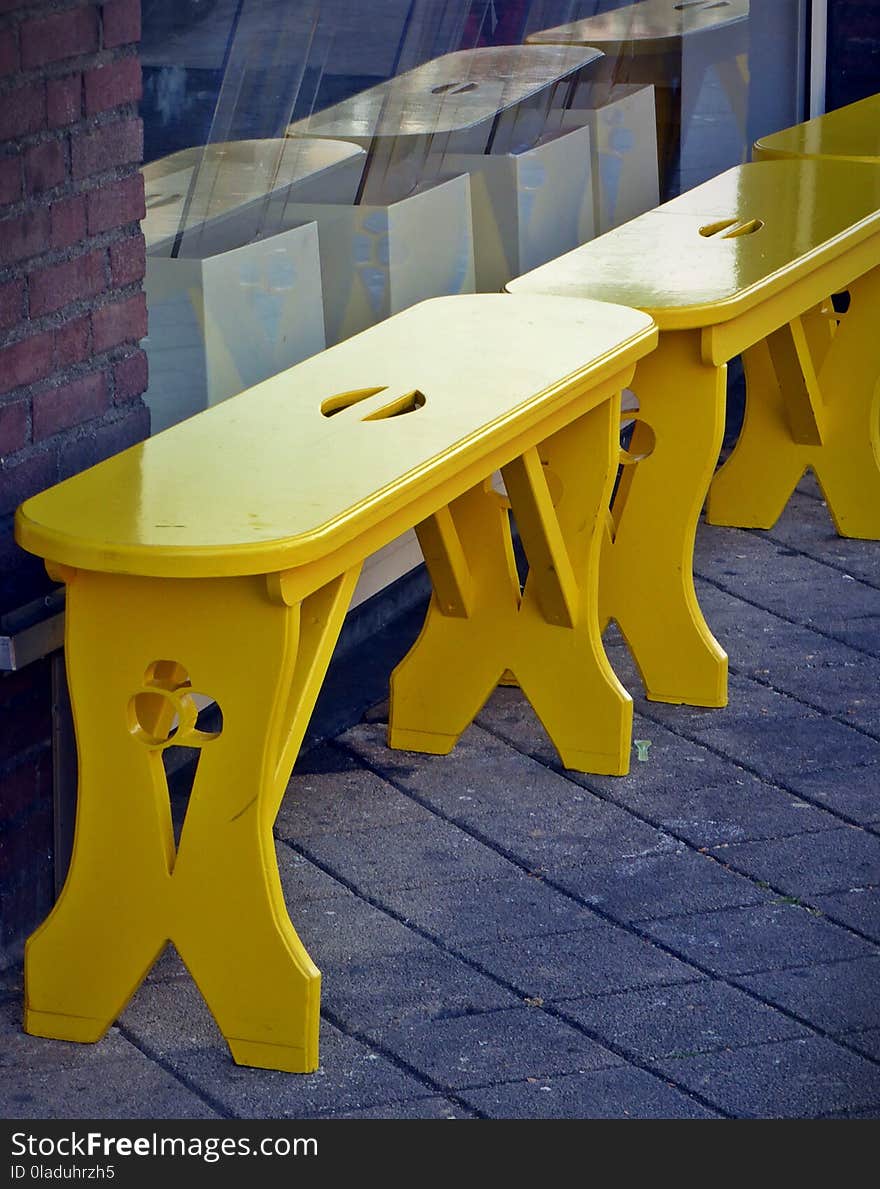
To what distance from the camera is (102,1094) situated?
2701mm

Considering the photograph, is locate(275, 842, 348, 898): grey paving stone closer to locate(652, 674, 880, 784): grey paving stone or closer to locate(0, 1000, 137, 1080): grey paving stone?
locate(0, 1000, 137, 1080): grey paving stone

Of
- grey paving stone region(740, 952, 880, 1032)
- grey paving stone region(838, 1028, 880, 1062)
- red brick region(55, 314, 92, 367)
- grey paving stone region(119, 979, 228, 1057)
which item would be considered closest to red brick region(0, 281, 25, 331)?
red brick region(55, 314, 92, 367)

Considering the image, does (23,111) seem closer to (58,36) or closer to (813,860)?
(58,36)

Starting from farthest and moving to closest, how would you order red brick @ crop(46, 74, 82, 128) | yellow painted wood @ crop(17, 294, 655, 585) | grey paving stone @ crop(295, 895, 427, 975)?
1. grey paving stone @ crop(295, 895, 427, 975)
2. red brick @ crop(46, 74, 82, 128)
3. yellow painted wood @ crop(17, 294, 655, 585)

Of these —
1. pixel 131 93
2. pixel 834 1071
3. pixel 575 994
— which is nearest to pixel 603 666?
pixel 575 994

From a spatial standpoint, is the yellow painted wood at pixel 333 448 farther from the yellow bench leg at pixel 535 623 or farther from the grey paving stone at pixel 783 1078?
the grey paving stone at pixel 783 1078

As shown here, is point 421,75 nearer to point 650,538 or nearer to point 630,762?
point 650,538

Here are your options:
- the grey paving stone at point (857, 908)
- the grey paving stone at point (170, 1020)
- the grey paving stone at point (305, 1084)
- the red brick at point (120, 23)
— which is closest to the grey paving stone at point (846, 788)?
the grey paving stone at point (857, 908)

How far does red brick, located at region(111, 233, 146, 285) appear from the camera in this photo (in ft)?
10.0

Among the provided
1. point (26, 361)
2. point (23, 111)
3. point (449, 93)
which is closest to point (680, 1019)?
point (26, 361)

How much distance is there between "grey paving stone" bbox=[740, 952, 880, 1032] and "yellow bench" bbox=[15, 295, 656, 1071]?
0.75m

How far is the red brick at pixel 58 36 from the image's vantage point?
278 centimetres

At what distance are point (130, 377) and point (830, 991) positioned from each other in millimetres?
1527

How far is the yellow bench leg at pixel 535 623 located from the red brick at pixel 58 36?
1.13 m
